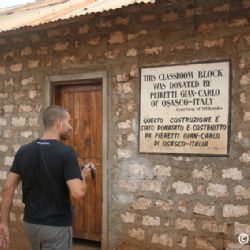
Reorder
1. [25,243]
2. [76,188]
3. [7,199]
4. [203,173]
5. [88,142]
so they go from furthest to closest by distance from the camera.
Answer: [25,243] → [88,142] → [203,173] → [7,199] → [76,188]

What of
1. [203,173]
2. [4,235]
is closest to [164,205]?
[203,173]

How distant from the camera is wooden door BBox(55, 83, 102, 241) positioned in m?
6.69

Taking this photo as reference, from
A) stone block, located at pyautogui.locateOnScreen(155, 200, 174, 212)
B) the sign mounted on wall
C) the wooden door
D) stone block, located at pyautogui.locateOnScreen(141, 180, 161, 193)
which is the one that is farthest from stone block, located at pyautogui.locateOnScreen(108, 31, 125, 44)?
stone block, located at pyautogui.locateOnScreen(155, 200, 174, 212)

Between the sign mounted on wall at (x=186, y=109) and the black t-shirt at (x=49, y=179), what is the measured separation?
2.27m

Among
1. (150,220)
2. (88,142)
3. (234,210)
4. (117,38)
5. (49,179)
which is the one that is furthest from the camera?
(88,142)

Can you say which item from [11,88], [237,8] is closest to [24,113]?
[11,88]

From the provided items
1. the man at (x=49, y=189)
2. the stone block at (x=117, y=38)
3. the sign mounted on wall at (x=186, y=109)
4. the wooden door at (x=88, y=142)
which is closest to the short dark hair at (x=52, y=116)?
the man at (x=49, y=189)

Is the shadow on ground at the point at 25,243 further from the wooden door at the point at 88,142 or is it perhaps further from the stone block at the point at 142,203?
the stone block at the point at 142,203

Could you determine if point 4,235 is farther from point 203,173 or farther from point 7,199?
point 203,173

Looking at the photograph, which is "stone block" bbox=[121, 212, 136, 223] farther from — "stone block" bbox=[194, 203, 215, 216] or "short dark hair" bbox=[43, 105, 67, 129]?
"short dark hair" bbox=[43, 105, 67, 129]

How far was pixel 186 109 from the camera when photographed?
5.75m

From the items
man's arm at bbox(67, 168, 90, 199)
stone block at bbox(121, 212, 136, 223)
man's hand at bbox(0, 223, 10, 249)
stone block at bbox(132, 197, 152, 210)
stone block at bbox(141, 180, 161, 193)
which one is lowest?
stone block at bbox(121, 212, 136, 223)

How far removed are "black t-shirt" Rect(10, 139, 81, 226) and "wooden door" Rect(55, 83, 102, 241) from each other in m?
2.84

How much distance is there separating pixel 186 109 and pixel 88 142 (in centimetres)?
167
